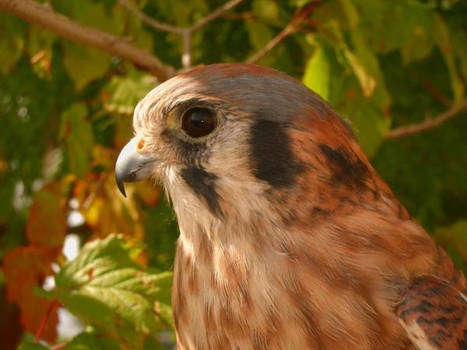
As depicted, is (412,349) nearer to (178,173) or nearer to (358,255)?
(358,255)

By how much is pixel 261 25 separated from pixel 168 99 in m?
1.22

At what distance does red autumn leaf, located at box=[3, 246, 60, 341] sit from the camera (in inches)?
107

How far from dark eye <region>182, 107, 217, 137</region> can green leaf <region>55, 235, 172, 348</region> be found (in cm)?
59

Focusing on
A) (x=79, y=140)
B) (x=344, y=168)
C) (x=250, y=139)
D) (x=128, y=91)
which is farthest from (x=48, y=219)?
(x=344, y=168)

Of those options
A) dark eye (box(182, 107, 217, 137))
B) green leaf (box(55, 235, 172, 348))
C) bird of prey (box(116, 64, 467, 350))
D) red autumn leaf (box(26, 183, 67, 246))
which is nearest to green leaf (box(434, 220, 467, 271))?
bird of prey (box(116, 64, 467, 350))

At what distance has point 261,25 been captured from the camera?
2.97m

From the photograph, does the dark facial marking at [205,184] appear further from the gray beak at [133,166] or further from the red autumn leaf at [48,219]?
the red autumn leaf at [48,219]

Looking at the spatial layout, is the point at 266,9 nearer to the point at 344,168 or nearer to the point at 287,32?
the point at 287,32

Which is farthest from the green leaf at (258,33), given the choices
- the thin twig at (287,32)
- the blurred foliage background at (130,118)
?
the thin twig at (287,32)

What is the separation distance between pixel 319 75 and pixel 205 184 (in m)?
0.79

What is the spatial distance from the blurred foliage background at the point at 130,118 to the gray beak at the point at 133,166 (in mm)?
415

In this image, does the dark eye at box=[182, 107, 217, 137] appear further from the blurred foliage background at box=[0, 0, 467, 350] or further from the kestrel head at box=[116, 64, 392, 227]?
the blurred foliage background at box=[0, 0, 467, 350]

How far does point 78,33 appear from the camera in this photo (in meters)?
2.34

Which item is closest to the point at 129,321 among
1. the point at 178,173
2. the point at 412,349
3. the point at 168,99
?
the point at 178,173
